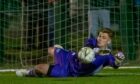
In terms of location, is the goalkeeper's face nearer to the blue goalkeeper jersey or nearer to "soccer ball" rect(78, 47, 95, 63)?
the blue goalkeeper jersey

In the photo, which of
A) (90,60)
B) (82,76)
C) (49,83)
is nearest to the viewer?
(49,83)

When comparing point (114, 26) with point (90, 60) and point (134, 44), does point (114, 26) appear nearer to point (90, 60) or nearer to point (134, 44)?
point (134, 44)

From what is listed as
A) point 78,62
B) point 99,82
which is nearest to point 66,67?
point 78,62

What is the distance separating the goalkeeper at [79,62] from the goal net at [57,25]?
159 inches

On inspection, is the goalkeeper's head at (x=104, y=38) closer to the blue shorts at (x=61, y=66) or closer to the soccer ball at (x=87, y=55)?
the soccer ball at (x=87, y=55)

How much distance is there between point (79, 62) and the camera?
28.3 ft

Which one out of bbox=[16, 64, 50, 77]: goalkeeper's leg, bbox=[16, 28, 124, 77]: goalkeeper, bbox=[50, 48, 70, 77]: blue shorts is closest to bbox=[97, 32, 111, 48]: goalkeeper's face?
bbox=[16, 28, 124, 77]: goalkeeper

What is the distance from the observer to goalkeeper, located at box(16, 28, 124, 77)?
858 cm

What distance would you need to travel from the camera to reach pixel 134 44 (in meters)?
13.3

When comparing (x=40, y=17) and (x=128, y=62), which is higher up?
(x=40, y=17)

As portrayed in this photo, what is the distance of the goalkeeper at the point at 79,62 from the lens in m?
8.58

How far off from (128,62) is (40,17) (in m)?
2.14

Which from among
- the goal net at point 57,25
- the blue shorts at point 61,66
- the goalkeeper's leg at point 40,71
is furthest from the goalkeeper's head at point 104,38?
the goal net at point 57,25

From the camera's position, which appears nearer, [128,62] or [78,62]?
[78,62]
